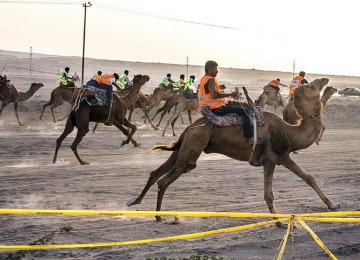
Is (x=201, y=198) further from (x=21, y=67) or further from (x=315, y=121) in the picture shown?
(x=21, y=67)

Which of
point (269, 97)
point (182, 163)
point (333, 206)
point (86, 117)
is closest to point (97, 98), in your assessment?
point (86, 117)

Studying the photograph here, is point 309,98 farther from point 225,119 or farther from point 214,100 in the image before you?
point 214,100

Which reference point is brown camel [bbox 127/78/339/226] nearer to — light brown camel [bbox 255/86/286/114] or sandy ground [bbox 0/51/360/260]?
sandy ground [bbox 0/51/360/260]

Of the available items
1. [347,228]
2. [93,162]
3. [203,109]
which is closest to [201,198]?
[203,109]

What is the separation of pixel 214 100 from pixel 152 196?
2.60 meters

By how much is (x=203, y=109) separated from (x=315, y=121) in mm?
1838

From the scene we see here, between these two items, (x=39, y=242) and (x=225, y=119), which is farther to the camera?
(x=225, y=119)

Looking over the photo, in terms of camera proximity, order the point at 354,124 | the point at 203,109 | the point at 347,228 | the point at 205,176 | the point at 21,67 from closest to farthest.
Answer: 1. the point at 347,228
2. the point at 203,109
3. the point at 205,176
4. the point at 354,124
5. the point at 21,67

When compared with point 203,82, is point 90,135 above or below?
below

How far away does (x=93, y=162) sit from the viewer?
16.7 metres

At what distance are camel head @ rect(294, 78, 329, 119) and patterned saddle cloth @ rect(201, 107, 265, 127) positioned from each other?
772mm

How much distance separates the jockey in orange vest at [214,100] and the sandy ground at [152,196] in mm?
1504

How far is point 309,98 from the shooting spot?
1017 centimetres

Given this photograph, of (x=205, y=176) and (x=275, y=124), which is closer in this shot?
(x=275, y=124)
